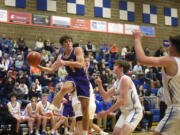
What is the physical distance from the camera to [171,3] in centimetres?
1712

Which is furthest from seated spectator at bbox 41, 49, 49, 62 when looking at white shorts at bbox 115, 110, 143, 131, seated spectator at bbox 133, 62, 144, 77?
white shorts at bbox 115, 110, 143, 131

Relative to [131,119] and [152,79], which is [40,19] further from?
[131,119]

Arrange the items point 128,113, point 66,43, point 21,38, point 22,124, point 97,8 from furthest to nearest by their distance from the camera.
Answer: point 97,8
point 21,38
point 22,124
point 66,43
point 128,113

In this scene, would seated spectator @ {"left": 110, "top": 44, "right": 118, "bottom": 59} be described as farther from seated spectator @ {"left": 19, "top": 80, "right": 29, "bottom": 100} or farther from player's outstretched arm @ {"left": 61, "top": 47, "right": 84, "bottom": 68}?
player's outstretched arm @ {"left": 61, "top": 47, "right": 84, "bottom": 68}

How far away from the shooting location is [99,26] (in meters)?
14.6

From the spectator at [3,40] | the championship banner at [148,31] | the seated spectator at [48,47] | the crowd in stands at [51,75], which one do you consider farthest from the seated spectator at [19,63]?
the championship banner at [148,31]

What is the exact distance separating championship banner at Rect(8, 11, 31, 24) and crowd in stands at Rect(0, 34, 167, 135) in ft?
3.23

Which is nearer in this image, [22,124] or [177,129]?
[177,129]

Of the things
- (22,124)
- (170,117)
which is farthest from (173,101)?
(22,124)

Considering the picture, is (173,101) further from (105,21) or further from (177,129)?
(105,21)

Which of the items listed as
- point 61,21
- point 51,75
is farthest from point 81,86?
point 61,21

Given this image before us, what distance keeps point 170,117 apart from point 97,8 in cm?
1253

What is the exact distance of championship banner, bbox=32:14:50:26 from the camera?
1293 centimetres

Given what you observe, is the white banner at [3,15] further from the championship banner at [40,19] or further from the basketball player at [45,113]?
the basketball player at [45,113]
